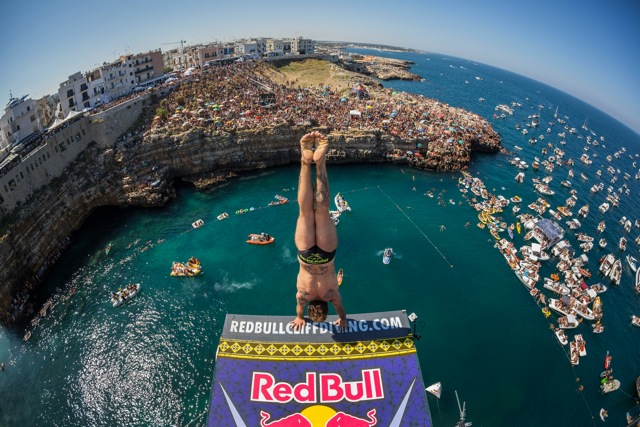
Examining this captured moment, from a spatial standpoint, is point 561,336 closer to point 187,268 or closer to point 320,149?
point 320,149

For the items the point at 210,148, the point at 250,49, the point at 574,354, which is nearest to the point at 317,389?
the point at 574,354

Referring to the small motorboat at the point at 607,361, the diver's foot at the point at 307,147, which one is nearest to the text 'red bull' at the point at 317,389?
the diver's foot at the point at 307,147

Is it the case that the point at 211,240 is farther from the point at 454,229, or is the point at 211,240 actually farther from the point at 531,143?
the point at 531,143

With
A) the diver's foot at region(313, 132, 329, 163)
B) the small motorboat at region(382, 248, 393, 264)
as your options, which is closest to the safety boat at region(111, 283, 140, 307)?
the small motorboat at region(382, 248, 393, 264)

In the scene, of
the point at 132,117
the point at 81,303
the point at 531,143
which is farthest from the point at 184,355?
the point at 531,143

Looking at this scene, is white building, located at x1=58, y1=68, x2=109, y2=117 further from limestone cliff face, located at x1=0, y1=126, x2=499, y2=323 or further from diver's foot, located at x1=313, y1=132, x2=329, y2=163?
diver's foot, located at x1=313, y1=132, x2=329, y2=163

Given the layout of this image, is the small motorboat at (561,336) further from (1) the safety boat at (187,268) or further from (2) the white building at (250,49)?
(2) the white building at (250,49)
